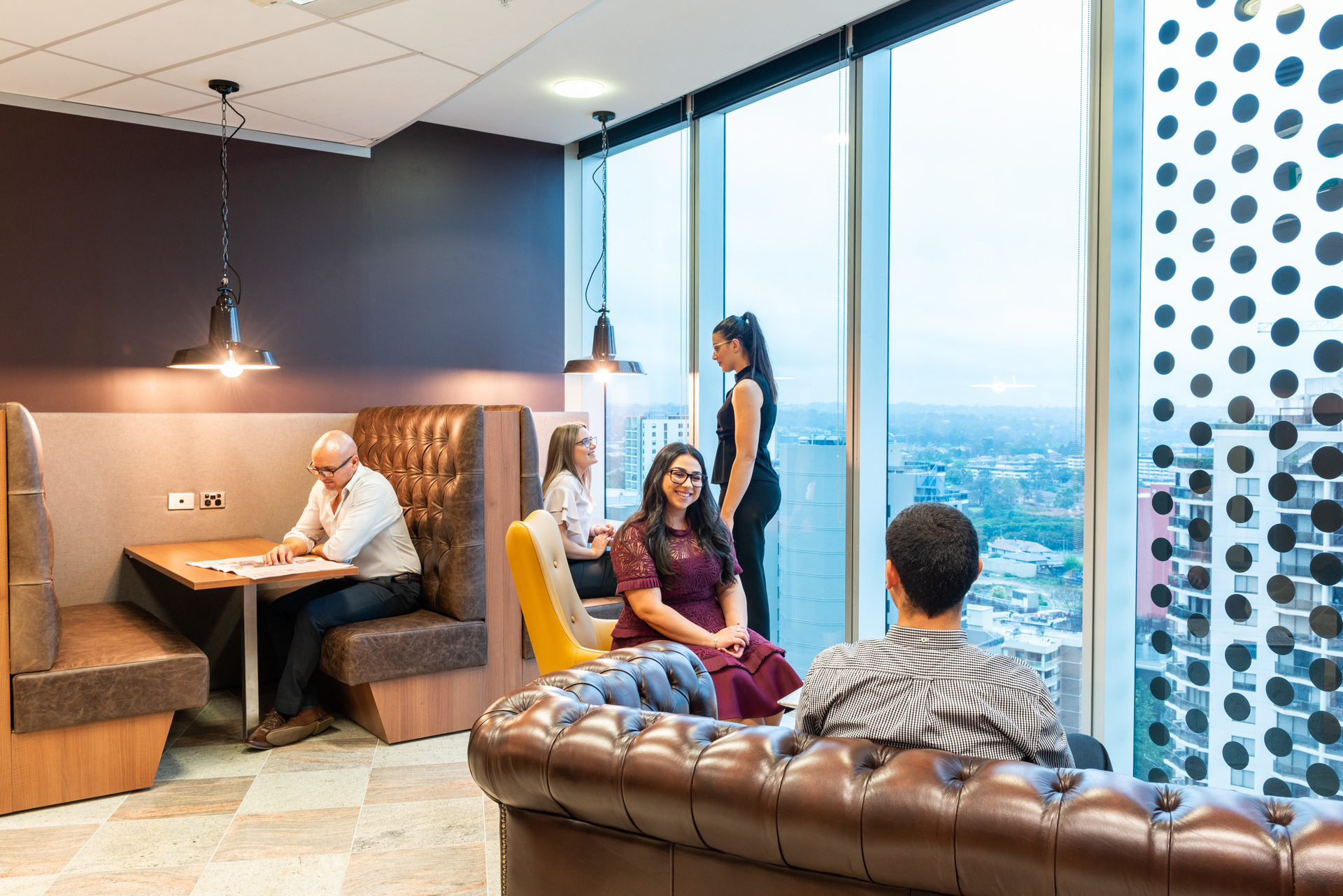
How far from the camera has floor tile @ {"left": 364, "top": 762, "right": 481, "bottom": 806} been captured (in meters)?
3.23

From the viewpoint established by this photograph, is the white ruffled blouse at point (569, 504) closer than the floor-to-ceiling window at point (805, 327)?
No

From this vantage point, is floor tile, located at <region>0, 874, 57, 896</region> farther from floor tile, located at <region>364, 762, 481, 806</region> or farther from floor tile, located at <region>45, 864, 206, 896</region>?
floor tile, located at <region>364, 762, 481, 806</region>

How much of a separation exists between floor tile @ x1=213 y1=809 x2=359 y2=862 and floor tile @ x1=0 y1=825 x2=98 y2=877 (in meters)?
0.45

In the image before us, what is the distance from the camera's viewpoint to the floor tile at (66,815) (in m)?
3.01

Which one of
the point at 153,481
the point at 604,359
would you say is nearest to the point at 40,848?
the point at 153,481

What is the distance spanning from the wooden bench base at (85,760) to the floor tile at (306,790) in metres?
0.41

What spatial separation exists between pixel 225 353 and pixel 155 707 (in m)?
1.63

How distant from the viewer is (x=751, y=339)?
13.0 feet

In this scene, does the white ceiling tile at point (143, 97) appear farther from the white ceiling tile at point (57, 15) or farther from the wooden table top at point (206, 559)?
the wooden table top at point (206, 559)

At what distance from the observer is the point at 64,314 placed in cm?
432

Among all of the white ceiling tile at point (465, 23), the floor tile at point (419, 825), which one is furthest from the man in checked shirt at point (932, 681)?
the white ceiling tile at point (465, 23)

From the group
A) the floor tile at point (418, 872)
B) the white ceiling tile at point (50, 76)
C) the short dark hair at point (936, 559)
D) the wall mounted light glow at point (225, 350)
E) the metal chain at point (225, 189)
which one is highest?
the white ceiling tile at point (50, 76)

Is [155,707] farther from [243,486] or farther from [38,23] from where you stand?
[38,23]

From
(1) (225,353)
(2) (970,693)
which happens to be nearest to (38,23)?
(1) (225,353)
